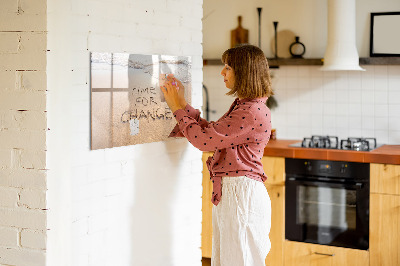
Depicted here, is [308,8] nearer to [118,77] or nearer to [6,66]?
[118,77]

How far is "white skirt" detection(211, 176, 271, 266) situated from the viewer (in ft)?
9.13

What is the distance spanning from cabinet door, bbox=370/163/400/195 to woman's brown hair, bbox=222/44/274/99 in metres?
1.63

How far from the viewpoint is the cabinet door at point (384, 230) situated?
4027 mm

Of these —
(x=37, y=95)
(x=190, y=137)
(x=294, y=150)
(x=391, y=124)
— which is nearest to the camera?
(x=37, y=95)

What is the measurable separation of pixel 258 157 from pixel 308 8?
2.41 metres

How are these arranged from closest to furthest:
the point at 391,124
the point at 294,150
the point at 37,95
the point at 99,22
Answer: the point at 37,95, the point at 99,22, the point at 294,150, the point at 391,124

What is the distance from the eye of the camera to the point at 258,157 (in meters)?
2.87

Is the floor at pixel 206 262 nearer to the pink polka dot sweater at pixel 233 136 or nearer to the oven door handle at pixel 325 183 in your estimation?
the oven door handle at pixel 325 183

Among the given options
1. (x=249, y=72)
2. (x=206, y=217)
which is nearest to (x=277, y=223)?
(x=206, y=217)

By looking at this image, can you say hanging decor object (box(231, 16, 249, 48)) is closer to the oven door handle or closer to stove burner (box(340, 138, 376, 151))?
stove burner (box(340, 138, 376, 151))

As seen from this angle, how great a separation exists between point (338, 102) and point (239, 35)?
1023mm

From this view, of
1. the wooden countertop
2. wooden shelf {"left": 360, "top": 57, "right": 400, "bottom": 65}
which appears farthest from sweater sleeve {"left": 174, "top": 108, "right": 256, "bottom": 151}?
wooden shelf {"left": 360, "top": 57, "right": 400, "bottom": 65}

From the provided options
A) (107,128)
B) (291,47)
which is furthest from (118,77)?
(291,47)

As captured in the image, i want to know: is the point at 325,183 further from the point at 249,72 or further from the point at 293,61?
the point at 249,72
